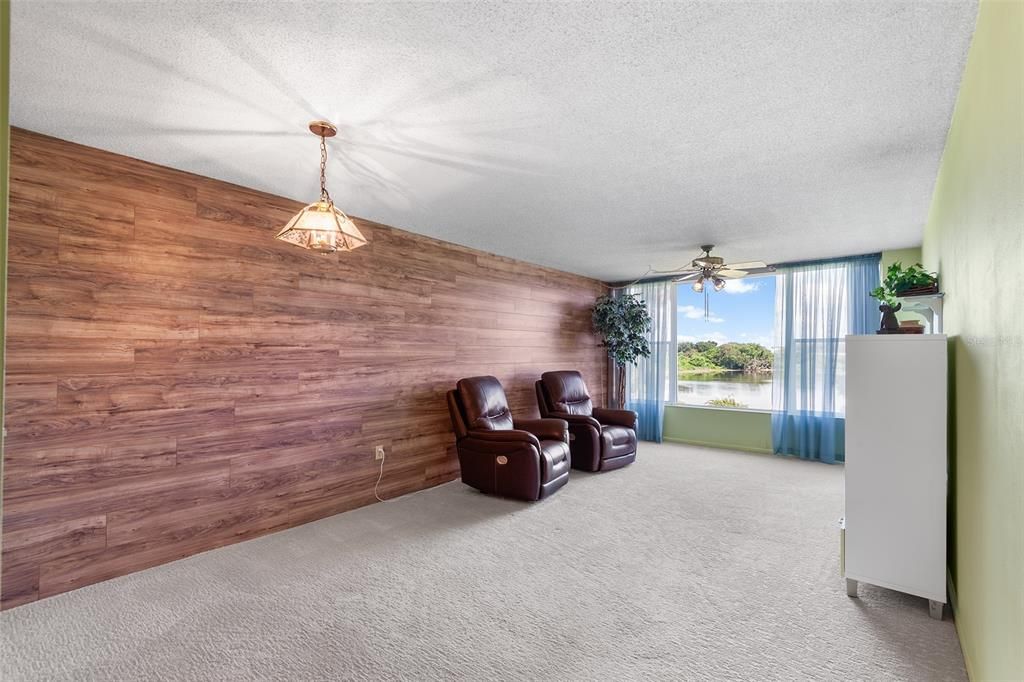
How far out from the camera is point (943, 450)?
2.44 meters

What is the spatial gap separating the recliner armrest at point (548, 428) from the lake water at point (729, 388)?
3089 mm

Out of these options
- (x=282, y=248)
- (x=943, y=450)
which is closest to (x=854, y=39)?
(x=943, y=450)

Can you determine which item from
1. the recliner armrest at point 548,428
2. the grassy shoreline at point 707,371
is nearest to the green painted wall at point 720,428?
the grassy shoreline at point 707,371

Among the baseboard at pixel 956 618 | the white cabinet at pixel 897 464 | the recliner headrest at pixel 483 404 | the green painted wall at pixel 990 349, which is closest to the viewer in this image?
the green painted wall at pixel 990 349

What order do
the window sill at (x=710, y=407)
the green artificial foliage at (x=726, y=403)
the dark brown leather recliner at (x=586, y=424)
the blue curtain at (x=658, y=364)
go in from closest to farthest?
the dark brown leather recliner at (x=586, y=424)
the window sill at (x=710, y=407)
the green artificial foliage at (x=726, y=403)
the blue curtain at (x=658, y=364)

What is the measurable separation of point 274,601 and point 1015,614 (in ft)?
10.1

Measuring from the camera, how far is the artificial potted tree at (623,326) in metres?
6.86

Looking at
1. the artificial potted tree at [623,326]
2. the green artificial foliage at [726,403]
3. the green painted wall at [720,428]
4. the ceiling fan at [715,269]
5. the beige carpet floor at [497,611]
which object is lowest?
the beige carpet floor at [497,611]

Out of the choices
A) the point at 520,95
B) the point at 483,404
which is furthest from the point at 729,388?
the point at 520,95

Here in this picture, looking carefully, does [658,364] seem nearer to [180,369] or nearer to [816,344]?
[816,344]

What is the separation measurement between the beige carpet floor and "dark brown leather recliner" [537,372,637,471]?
57.9 inches

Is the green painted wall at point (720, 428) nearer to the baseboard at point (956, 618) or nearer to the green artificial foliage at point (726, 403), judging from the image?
the green artificial foliage at point (726, 403)

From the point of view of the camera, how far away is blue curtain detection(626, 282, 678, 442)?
7.17 m

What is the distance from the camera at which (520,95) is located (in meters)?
2.28
